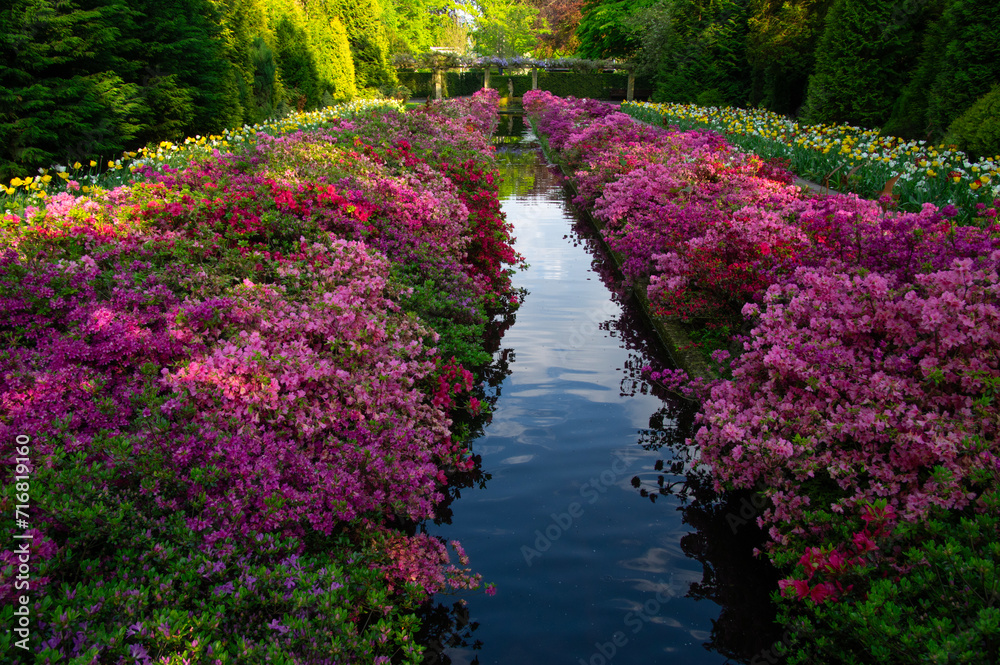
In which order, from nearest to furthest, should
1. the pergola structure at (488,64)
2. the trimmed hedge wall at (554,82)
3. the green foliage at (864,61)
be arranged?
the green foliage at (864,61)
the pergola structure at (488,64)
the trimmed hedge wall at (554,82)

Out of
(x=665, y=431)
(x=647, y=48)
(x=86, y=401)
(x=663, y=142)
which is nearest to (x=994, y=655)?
(x=665, y=431)

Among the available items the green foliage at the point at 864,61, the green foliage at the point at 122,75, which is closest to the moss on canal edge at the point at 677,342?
the green foliage at the point at 122,75

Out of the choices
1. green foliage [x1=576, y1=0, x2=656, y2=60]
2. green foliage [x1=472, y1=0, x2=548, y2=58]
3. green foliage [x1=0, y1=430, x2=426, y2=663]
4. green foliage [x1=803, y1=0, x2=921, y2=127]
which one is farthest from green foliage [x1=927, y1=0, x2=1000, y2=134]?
green foliage [x1=472, y1=0, x2=548, y2=58]

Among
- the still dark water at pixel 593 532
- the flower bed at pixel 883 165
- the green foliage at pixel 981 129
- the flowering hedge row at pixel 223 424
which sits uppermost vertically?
the green foliage at pixel 981 129

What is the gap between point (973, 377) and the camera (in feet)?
9.29

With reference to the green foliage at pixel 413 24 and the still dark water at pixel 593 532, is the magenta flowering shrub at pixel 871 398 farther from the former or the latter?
the green foliage at pixel 413 24

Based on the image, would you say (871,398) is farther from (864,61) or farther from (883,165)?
(864,61)

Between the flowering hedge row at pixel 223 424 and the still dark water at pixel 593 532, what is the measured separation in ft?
1.03

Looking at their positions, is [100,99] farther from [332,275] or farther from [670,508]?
[670,508]

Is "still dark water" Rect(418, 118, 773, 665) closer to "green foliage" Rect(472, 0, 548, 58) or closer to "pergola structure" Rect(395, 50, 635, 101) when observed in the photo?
"pergola structure" Rect(395, 50, 635, 101)

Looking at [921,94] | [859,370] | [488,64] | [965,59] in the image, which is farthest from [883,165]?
[488,64]

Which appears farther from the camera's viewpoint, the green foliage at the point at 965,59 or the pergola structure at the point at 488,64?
the pergola structure at the point at 488,64

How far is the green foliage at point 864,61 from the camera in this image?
16.0m

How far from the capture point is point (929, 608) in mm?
2283
